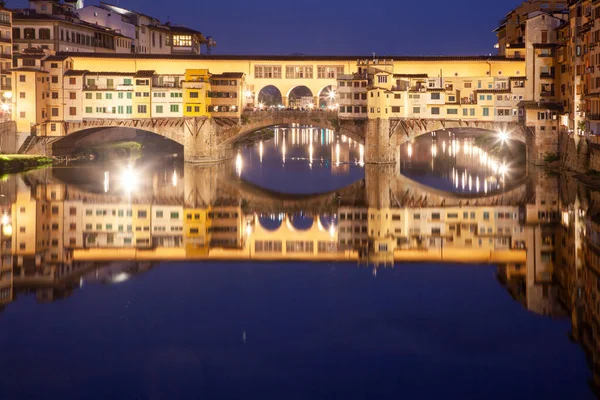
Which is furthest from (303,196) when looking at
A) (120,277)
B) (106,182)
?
(120,277)

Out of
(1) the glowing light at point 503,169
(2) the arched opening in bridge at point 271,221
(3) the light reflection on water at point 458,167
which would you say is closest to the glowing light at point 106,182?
(2) the arched opening in bridge at point 271,221

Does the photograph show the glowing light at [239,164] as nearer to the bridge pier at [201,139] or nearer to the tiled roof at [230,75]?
the bridge pier at [201,139]

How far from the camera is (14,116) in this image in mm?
46844

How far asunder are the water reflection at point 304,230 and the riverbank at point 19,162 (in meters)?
2.68

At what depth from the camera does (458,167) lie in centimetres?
4709

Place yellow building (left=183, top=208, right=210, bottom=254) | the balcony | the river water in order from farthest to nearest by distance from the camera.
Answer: the balcony → yellow building (left=183, top=208, right=210, bottom=254) → the river water

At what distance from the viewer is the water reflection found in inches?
776

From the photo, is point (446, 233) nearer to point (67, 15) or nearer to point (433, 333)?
point (433, 333)

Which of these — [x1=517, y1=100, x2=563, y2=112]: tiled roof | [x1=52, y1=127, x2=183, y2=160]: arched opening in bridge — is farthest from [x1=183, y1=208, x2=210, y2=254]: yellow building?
[x1=52, y1=127, x2=183, y2=160]: arched opening in bridge

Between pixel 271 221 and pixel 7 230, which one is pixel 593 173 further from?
pixel 7 230

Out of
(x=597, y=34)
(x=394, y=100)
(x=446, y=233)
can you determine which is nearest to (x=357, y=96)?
(x=394, y=100)

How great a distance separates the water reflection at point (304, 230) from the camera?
1970cm

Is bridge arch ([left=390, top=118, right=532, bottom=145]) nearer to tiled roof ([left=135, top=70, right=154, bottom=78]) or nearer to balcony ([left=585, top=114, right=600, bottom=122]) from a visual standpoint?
balcony ([left=585, top=114, right=600, bottom=122])

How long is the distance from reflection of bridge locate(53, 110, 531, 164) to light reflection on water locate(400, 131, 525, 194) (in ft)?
5.92
